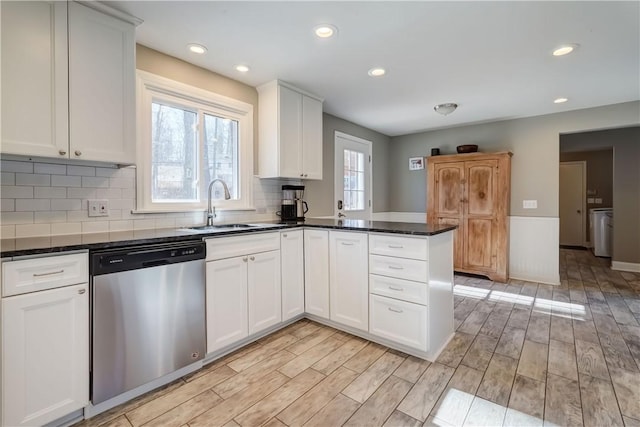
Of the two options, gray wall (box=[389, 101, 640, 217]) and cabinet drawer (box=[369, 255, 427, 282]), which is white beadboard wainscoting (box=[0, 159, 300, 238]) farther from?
gray wall (box=[389, 101, 640, 217])

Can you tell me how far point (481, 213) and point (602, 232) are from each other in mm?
3476

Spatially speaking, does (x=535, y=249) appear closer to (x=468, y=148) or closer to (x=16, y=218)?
(x=468, y=148)

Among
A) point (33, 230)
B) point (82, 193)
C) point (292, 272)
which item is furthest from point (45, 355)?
point (292, 272)

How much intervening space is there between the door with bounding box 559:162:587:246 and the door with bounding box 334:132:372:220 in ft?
17.2

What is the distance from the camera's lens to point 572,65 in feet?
8.72

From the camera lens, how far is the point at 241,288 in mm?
2275

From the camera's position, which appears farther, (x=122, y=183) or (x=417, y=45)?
(x=417, y=45)

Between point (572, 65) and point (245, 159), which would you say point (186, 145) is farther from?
point (572, 65)

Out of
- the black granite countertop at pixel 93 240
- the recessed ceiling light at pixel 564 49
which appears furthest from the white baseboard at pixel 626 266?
the black granite countertop at pixel 93 240

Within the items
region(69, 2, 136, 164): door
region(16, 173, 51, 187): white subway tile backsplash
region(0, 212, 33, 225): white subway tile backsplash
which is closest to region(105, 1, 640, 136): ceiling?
region(69, 2, 136, 164): door

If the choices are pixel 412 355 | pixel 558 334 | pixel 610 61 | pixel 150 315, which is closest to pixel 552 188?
pixel 610 61

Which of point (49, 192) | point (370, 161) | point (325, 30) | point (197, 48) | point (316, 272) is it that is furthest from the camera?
point (370, 161)

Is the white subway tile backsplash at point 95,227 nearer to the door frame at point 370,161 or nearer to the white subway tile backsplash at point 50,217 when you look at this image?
the white subway tile backsplash at point 50,217

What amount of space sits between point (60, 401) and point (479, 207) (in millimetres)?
4704
